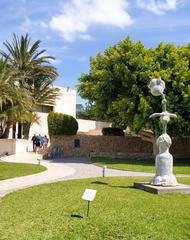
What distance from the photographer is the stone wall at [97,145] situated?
35844mm

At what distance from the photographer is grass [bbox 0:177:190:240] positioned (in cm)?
729

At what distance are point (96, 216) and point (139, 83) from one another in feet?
69.9

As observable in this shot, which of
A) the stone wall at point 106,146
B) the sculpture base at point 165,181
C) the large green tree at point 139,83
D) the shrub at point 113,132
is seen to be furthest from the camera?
the shrub at point 113,132

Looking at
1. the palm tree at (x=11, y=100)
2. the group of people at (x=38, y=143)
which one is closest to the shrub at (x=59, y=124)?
the group of people at (x=38, y=143)

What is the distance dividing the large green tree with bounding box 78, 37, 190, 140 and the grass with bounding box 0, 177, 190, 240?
1567cm

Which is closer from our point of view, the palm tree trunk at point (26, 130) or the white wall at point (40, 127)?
the palm tree trunk at point (26, 130)

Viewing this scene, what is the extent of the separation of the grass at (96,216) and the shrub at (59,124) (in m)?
22.3

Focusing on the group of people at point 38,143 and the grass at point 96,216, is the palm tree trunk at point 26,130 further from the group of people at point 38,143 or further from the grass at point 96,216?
the grass at point 96,216

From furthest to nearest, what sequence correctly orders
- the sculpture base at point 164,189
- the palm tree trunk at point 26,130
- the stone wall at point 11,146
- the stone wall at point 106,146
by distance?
the palm tree trunk at point 26,130 → the stone wall at point 106,146 → the stone wall at point 11,146 → the sculpture base at point 164,189

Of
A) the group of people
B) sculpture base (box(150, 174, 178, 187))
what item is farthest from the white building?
sculpture base (box(150, 174, 178, 187))

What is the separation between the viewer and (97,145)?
1457 inches

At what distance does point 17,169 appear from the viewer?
20656 mm

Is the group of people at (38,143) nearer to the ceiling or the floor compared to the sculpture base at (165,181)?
nearer to the ceiling

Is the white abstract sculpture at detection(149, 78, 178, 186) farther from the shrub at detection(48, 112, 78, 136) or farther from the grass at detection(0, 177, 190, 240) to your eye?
the shrub at detection(48, 112, 78, 136)
